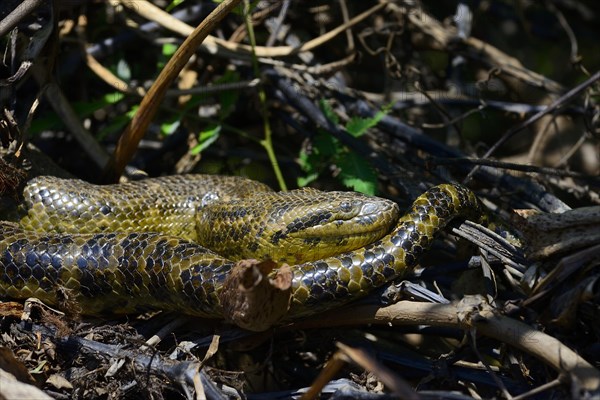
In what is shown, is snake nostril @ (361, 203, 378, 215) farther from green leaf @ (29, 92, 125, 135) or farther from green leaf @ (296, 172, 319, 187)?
green leaf @ (29, 92, 125, 135)

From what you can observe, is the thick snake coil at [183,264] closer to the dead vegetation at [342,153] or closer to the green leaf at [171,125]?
the dead vegetation at [342,153]

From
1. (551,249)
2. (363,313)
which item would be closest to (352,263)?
(363,313)

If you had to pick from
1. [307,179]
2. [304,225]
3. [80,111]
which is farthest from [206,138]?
[304,225]

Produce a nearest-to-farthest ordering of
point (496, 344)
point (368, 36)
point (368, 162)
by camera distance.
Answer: point (496, 344)
point (368, 162)
point (368, 36)

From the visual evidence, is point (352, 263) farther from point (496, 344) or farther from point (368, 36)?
point (368, 36)

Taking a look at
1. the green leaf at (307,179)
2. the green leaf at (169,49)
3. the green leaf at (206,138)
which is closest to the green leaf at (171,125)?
the green leaf at (206,138)

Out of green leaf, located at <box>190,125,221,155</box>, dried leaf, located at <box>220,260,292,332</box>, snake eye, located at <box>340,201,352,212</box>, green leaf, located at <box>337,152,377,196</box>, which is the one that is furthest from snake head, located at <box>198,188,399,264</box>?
green leaf, located at <box>190,125,221,155</box>
